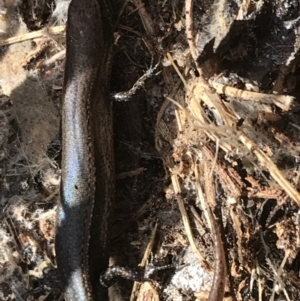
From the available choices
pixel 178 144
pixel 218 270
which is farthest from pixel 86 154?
pixel 218 270

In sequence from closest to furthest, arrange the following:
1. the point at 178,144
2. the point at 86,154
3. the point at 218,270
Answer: the point at 218,270, the point at 178,144, the point at 86,154

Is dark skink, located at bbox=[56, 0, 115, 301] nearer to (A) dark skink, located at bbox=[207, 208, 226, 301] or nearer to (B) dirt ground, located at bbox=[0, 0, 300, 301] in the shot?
(B) dirt ground, located at bbox=[0, 0, 300, 301]

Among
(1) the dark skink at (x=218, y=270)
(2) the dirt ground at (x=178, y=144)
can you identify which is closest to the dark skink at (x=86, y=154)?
(2) the dirt ground at (x=178, y=144)

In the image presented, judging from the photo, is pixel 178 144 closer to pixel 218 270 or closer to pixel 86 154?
pixel 86 154

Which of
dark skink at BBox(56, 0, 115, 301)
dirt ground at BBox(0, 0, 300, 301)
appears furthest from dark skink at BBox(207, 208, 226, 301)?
dark skink at BBox(56, 0, 115, 301)

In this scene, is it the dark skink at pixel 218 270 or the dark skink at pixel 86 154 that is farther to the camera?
the dark skink at pixel 86 154

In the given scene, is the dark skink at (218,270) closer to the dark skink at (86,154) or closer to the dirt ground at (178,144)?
the dirt ground at (178,144)

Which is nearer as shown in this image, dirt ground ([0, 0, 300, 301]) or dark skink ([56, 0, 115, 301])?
dirt ground ([0, 0, 300, 301])
